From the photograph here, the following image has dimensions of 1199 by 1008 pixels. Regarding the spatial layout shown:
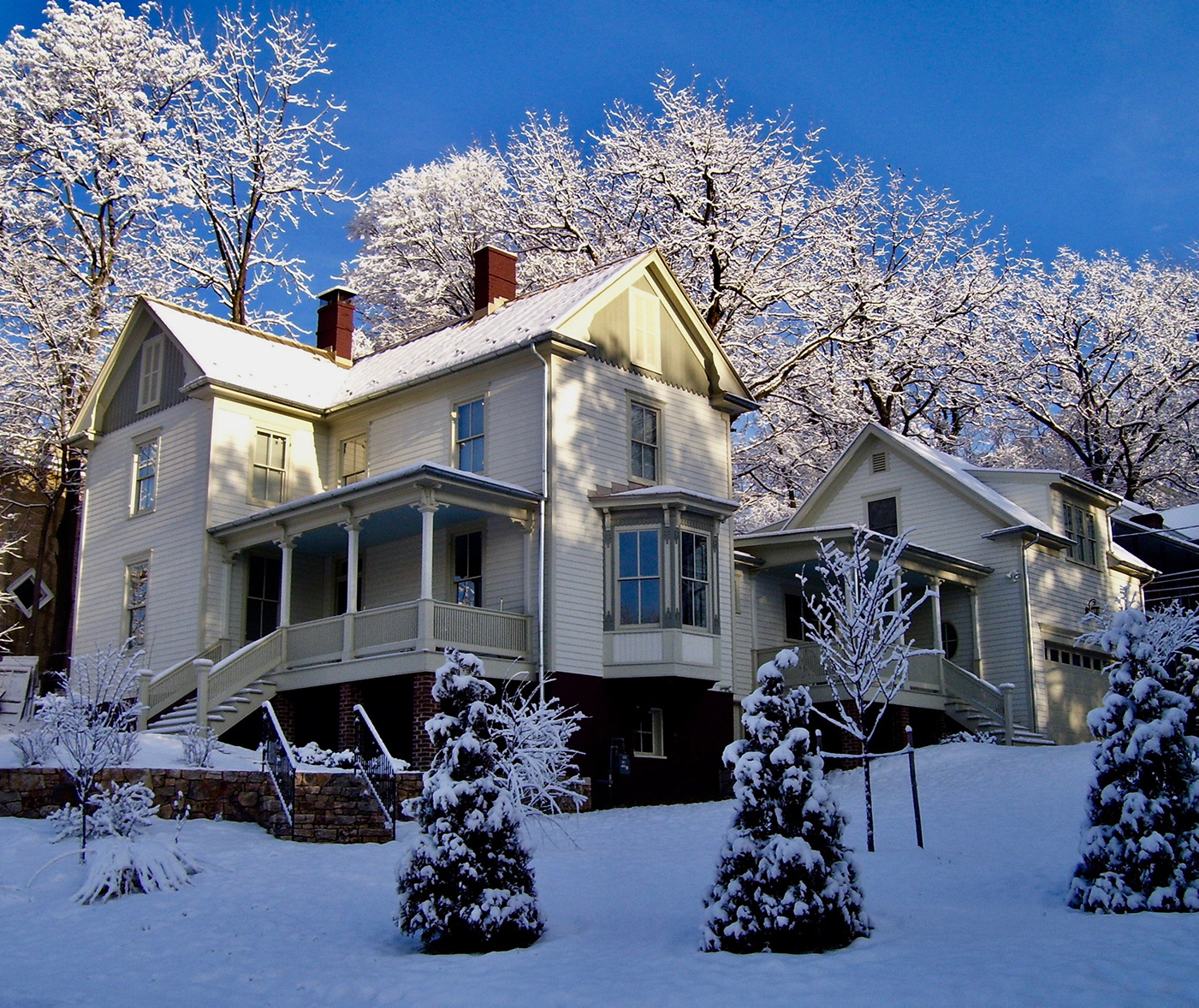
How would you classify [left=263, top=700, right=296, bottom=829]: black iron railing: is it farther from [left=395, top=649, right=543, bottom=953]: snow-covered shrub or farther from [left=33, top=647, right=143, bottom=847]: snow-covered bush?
[left=395, top=649, right=543, bottom=953]: snow-covered shrub

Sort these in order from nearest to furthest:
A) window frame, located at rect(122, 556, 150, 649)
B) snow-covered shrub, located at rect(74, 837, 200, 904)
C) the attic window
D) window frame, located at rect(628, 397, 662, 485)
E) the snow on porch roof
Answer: snow-covered shrub, located at rect(74, 837, 200, 904) → window frame, located at rect(628, 397, 662, 485) → the snow on porch roof → the attic window → window frame, located at rect(122, 556, 150, 649)

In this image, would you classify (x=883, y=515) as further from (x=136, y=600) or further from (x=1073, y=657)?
(x=136, y=600)

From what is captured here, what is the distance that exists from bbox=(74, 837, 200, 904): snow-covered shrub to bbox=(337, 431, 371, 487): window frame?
1241 cm

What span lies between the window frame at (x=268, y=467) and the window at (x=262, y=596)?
107cm

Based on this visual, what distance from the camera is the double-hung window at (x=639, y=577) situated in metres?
21.7

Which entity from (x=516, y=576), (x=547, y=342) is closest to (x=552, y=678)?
(x=516, y=576)

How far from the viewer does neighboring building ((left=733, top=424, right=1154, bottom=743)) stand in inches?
1017

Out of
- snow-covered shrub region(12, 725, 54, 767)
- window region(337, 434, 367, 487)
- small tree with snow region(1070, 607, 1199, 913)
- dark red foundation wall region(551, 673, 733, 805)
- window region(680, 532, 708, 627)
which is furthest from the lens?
window region(337, 434, 367, 487)

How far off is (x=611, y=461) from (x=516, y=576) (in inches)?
107

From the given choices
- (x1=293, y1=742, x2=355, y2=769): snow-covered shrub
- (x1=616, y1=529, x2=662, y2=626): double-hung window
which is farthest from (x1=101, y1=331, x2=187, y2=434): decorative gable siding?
(x1=293, y1=742, x2=355, y2=769): snow-covered shrub

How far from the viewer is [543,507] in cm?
2152

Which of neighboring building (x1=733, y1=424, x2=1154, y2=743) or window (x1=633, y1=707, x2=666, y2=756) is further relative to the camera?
neighboring building (x1=733, y1=424, x2=1154, y2=743)

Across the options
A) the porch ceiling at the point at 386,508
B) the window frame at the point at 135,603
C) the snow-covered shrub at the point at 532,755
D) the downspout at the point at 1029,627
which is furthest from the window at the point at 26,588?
the downspout at the point at 1029,627

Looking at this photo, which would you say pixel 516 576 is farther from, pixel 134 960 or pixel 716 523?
pixel 134 960
